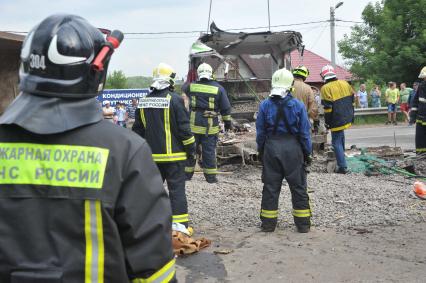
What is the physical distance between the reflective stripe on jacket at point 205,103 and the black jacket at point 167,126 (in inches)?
109

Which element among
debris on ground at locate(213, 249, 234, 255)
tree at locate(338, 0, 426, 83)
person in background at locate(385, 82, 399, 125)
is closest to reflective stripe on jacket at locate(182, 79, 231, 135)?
debris on ground at locate(213, 249, 234, 255)

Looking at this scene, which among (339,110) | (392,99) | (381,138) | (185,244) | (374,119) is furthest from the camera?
(374,119)

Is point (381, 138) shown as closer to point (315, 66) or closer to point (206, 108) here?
point (206, 108)

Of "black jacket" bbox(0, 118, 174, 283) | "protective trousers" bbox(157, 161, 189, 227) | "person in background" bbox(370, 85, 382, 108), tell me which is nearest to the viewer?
"black jacket" bbox(0, 118, 174, 283)

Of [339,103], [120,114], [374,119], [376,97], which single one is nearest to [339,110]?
[339,103]

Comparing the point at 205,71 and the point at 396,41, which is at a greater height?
the point at 396,41

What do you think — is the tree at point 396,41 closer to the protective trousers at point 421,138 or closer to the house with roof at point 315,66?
the house with roof at point 315,66

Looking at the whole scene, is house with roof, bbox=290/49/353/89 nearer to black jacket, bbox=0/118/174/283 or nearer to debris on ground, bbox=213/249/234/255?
debris on ground, bbox=213/249/234/255

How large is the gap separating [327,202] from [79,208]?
5596 mm

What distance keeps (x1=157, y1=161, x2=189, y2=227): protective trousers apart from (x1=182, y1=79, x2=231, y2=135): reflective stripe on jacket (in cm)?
287

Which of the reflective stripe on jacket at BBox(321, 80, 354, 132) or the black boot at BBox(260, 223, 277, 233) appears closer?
the black boot at BBox(260, 223, 277, 233)

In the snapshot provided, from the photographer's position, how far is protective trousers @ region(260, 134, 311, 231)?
219 inches

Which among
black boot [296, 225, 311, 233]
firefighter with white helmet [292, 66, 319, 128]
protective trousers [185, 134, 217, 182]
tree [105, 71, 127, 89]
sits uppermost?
tree [105, 71, 127, 89]

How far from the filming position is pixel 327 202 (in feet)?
22.3
